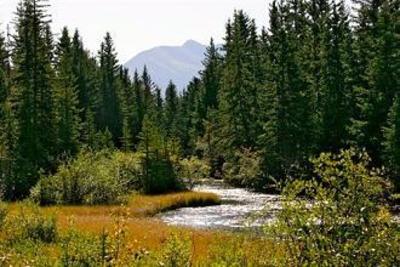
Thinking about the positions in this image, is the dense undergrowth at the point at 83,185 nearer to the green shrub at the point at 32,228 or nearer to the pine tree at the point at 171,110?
the green shrub at the point at 32,228

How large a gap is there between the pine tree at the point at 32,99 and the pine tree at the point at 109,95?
35.5m

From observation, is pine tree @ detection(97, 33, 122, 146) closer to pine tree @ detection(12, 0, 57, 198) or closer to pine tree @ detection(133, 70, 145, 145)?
pine tree @ detection(133, 70, 145, 145)

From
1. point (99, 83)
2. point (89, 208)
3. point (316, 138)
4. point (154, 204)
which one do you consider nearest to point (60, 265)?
point (89, 208)

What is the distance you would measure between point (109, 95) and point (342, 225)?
275ft

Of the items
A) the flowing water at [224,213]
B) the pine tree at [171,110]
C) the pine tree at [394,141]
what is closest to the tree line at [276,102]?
the pine tree at [394,141]

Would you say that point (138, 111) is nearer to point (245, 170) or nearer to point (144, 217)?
point (245, 170)

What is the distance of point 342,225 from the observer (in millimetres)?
6059

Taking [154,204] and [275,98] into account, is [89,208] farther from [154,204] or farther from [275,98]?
[275,98]

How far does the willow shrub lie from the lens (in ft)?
18.9

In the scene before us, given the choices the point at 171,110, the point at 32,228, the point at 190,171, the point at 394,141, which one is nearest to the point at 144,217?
the point at 190,171

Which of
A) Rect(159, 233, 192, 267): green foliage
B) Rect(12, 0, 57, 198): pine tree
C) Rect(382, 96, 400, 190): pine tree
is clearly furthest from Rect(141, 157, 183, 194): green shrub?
Rect(159, 233, 192, 267): green foliage

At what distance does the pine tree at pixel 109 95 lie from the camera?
85.6 metres

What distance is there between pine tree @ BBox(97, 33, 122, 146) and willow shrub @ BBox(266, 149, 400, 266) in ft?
252

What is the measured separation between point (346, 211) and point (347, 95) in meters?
41.4
